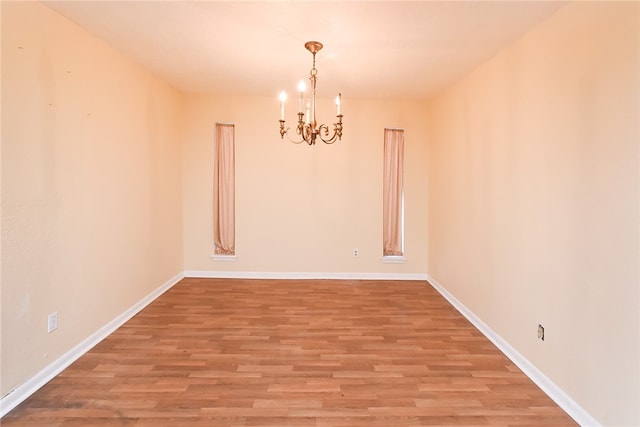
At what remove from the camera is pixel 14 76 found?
2.08 meters

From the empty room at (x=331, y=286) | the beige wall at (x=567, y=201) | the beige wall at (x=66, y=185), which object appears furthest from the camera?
the beige wall at (x=66, y=185)

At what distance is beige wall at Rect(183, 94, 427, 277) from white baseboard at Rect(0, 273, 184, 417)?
160 centimetres

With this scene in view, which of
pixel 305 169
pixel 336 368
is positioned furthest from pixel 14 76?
pixel 305 169

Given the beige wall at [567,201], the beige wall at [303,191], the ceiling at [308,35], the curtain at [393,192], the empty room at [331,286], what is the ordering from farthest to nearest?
the curtain at [393,192]
the beige wall at [303,191]
the ceiling at [308,35]
the empty room at [331,286]
the beige wall at [567,201]

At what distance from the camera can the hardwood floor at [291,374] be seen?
2004 mm

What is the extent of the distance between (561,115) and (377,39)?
1434 mm

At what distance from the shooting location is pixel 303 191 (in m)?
4.94

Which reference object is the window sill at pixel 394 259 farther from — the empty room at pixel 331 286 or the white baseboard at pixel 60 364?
the white baseboard at pixel 60 364

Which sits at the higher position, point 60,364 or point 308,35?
point 308,35

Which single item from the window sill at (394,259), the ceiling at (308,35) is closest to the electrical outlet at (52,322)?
the ceiling at (308,35)

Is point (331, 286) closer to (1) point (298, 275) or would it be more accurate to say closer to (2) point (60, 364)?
(1) point (298, 275)

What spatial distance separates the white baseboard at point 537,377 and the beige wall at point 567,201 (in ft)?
0.14

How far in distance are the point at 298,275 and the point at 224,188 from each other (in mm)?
1634

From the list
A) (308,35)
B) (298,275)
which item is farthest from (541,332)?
(298,275)
